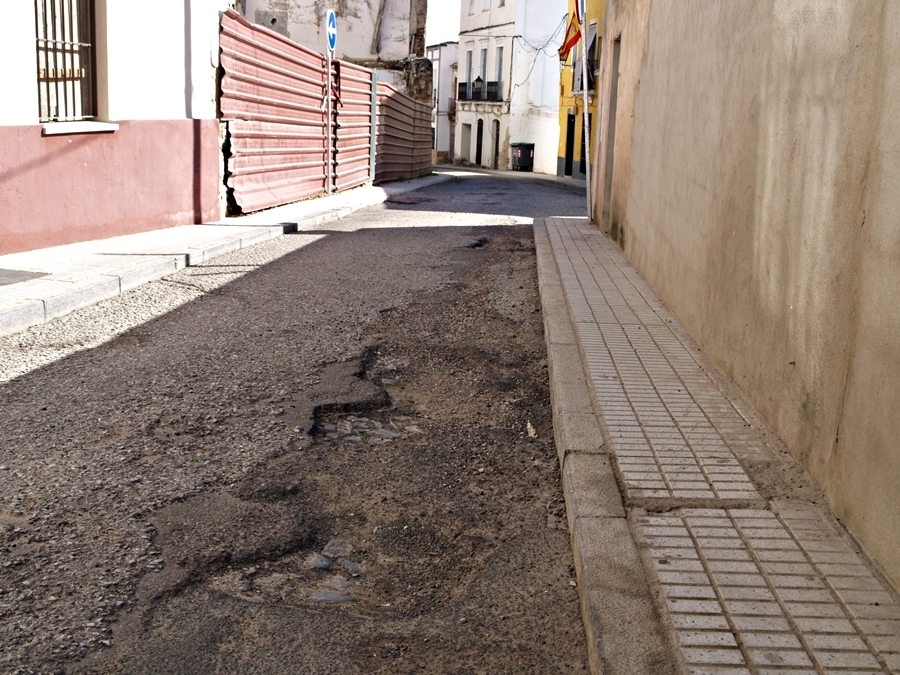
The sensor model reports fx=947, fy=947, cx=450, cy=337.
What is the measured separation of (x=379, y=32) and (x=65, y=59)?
24141mm

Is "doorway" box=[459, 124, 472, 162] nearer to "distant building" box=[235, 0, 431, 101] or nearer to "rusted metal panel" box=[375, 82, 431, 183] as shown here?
"distant building" box=[235, 0, 431, 101]

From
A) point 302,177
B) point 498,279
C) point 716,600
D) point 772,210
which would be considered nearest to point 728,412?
point 772,210

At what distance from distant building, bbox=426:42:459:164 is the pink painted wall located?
4245 cm

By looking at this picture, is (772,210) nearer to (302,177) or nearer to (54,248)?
(54,248)

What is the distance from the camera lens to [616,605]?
2412 mm

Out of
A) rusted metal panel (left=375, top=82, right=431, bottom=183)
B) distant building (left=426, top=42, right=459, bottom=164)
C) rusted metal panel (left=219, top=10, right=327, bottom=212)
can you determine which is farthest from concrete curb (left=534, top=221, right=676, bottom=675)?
distant building (left=426, top=42, right=459, bottom=164)

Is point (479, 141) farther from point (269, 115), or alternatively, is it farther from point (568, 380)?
point (568, 380)

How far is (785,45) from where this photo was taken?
387 cm

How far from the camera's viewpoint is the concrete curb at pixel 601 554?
7.32ft

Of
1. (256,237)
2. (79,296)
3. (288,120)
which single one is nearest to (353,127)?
(288,120)

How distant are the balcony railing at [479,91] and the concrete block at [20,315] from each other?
133 ft

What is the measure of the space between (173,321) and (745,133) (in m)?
3.65

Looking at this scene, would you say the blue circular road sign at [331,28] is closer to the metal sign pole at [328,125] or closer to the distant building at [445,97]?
the metal sign pole at [328,125]

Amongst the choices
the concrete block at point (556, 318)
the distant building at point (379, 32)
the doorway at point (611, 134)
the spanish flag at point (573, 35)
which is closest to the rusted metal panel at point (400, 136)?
the distant building at point (379, 32)
